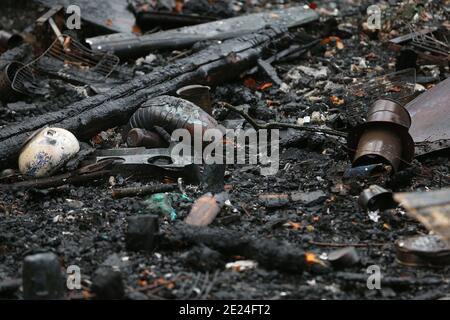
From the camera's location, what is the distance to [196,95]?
22.5 feet

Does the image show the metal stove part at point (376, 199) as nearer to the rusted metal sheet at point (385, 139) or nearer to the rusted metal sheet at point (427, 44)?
the rusted metal sheet at point (385, 139)

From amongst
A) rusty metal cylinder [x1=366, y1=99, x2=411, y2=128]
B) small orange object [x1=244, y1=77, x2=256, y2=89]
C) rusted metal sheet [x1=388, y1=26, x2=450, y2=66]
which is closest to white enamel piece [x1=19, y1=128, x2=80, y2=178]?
rusty metal cylinder [x1=366, y1=99, x2=411, y2=128]

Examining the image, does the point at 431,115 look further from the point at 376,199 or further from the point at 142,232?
the point at 142,232

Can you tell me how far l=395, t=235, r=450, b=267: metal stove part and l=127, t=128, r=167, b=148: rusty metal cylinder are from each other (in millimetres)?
2664

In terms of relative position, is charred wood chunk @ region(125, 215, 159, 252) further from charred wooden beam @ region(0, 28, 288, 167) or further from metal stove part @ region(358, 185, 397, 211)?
charred wooden beam @ region(0, 28, 288, 167)

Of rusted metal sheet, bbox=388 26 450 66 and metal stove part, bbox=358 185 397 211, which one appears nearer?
metal stove part, bbox=358 185 397 211

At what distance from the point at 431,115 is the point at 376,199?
162cm

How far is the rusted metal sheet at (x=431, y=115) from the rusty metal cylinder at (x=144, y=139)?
2380 millimetres

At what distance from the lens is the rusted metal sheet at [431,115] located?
614cm

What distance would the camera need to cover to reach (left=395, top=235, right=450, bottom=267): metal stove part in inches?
175

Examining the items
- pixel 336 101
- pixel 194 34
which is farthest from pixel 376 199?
pixel 194 34

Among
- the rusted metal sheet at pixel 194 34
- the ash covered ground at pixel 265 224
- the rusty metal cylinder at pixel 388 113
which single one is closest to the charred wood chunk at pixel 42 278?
the ash covered ground at pixel 265 224
